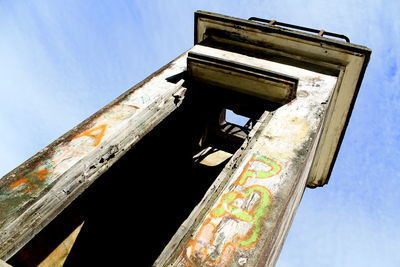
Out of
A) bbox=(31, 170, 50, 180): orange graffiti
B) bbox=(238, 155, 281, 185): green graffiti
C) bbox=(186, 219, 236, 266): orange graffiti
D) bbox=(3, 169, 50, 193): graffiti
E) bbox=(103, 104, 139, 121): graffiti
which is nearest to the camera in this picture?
bbox=(186, 219, 236, 266): orange graffiti

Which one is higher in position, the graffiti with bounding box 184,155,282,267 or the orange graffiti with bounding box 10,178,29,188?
the graffiti with bounding box 184,155,282,267

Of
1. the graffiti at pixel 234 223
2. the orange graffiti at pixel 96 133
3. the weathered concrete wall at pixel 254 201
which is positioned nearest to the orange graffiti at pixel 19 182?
the orange graffiti at pixel 96 133

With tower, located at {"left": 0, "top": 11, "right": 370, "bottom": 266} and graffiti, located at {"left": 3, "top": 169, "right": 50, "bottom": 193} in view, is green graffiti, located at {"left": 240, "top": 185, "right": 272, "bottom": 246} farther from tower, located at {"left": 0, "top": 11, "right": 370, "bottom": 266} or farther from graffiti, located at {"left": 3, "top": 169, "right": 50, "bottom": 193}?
graffiti, located at {"left": 3, "top": 169, "right": 50, "bottom": 193}

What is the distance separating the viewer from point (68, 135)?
3.64 metres

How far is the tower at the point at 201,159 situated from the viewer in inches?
110

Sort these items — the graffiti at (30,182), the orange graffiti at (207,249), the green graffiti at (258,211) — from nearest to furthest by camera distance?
the orange graffiti at (207,249), the green graffiti at (258,211), the graffiti at (30,182)

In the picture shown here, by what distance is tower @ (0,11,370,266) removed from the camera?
9.18 ft

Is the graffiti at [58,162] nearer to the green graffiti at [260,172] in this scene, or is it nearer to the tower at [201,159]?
the tower at [201,159]

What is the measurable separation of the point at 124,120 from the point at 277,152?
167cm

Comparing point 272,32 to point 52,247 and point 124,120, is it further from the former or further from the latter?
point 52,247

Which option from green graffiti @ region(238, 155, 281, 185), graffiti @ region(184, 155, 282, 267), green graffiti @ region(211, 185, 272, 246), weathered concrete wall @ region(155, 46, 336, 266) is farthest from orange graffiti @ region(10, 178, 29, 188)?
green graffiti @ region(238, 155, 281, 185)

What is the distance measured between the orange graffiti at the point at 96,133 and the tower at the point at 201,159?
0.06ft

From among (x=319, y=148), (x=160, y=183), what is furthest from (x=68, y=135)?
(x=319, y=148)

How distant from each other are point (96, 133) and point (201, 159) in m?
3.79
